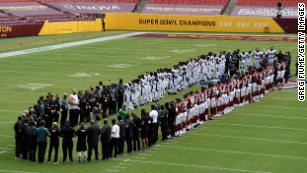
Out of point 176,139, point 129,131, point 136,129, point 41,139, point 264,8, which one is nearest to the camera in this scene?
point 41,139

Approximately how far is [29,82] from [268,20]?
28.4 meters

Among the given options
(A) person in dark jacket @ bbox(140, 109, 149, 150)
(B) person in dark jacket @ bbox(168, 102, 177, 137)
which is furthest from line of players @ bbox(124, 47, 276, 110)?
(A) person in dark jacket @ bbox(140, 109, 149, 150)

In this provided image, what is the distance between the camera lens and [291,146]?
20094mm

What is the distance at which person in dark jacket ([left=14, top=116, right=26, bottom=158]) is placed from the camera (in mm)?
18391

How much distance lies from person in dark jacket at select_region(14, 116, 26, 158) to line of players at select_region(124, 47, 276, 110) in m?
6.77

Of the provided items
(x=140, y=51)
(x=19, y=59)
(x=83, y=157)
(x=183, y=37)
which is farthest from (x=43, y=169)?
(x=183, y=37)

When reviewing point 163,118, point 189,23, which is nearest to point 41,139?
point 163,118

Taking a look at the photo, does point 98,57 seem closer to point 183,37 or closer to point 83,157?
point 183,37

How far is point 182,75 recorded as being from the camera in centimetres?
2902

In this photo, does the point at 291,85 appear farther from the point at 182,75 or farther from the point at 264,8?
the point at 264,8

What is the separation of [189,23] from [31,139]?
3896cm

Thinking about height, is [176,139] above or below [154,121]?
below

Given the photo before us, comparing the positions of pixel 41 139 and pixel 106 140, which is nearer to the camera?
pixel 41 139

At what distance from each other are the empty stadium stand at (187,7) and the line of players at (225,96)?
31.1 m
